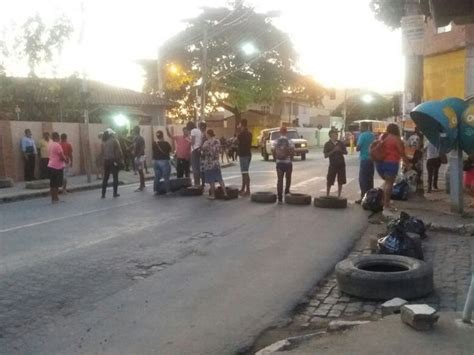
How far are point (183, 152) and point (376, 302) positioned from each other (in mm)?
11712

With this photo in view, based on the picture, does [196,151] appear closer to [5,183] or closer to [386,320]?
[5,183]

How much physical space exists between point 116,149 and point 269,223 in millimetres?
6330

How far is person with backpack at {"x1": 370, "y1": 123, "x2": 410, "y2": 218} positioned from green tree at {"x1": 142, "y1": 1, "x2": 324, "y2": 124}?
3987cm

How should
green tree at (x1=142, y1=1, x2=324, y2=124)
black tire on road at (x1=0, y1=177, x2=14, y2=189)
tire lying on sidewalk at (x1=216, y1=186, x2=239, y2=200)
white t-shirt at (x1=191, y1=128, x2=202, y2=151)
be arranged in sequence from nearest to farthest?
1. tire lying on sidewalk at (x1=216, y1=186, x2=239, y2=200)
2. white t-shirt at (x1=191, y1=128, x2=202, y2=151)
3. black tire on road at (x1=0, y1=177, x2=14, y2=189)
4. green tree at (x1=142, y1=1, x2=324, y2=124)

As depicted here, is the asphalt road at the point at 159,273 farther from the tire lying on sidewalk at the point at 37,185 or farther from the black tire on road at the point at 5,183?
the black tire on road at the point at 5,183

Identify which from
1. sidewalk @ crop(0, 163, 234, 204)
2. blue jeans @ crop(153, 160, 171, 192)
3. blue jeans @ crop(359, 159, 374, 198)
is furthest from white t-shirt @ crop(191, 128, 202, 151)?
sidewalk @ crop(0, 163, 234, 204)

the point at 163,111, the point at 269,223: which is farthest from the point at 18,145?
the point at 163,111

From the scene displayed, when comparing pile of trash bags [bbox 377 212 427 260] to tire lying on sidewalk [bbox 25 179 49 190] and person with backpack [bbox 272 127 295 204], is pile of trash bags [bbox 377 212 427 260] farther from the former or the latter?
tire lying on sidewalk [bbox 25 179 49 190]

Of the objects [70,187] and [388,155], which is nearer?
[388,155]

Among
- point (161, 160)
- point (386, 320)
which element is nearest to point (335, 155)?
point (161, 160)

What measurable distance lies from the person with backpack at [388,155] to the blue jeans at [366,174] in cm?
118

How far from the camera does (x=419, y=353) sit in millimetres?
4172

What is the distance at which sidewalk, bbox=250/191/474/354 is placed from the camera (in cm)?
437

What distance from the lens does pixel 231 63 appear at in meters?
52.1
